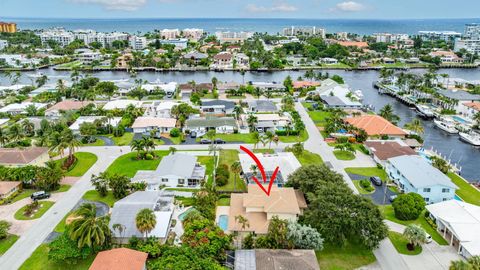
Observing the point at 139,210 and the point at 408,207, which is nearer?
the point at 139,210

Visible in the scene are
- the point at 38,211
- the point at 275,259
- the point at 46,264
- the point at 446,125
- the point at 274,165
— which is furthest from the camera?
the point at 446,125

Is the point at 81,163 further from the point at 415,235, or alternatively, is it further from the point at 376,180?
the point at 415,235

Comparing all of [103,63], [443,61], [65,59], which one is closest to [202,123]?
[103,63]

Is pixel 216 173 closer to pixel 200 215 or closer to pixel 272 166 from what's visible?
pixel 272 166

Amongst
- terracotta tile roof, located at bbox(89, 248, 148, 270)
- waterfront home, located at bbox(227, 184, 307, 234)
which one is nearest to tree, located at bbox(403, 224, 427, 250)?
waterfront home, located at bbox(227, 184, 307, 234)

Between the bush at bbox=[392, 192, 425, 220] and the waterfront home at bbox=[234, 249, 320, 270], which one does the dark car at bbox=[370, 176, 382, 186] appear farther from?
the waterfront home at bbox=[234, 249, 320, 270]

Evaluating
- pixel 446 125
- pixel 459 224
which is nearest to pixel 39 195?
pixel 459 224

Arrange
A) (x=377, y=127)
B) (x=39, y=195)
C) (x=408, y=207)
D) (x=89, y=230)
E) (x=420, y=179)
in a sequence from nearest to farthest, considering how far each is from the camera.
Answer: (x=89, y=230) < (x=408, y=207) < (x=39, y=195) < (x=420, y=179) < (x=377, y=127)

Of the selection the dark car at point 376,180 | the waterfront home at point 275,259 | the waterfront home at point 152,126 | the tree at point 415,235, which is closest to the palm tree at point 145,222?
the waterfront home at point 275,259
